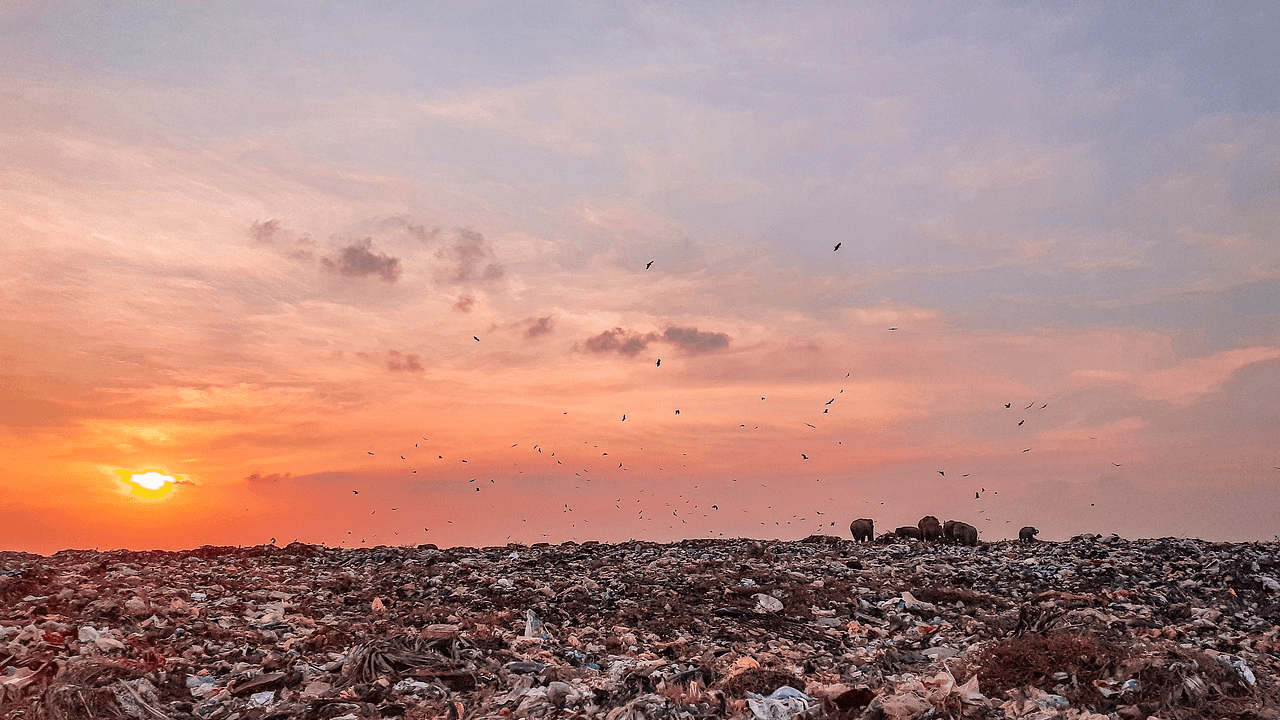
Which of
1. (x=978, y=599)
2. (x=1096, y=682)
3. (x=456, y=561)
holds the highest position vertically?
(x=456, y=561)

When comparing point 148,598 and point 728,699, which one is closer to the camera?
point 728,699

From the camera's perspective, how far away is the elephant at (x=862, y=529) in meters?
22.5

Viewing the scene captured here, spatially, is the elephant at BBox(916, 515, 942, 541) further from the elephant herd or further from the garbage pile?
the garbage pile

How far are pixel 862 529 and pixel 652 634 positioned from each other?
44.0 feet

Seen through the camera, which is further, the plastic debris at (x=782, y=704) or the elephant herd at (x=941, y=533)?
the elephant herd at (x=941, y=533)

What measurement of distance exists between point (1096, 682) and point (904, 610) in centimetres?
476

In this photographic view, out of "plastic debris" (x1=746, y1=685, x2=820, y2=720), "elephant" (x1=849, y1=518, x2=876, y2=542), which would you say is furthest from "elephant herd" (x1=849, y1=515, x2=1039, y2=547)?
"plastic debris" (x1=746, y1=685, x2=820, y2=720)

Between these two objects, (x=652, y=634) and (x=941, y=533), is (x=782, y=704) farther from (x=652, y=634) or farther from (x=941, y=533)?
(x=941, y=533)

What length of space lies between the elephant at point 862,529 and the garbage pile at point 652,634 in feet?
17.9

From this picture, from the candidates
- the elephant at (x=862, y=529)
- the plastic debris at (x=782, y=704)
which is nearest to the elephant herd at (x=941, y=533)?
the elephant at (x=862, y=529)

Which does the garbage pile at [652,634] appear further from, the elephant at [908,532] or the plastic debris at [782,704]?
the elephant at [908,532]

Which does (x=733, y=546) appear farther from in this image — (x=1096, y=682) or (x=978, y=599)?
(x=1096, y=682)

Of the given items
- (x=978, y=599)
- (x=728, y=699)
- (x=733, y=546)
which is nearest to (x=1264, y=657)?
(x=978, y=599)

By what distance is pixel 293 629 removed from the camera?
10.7m
